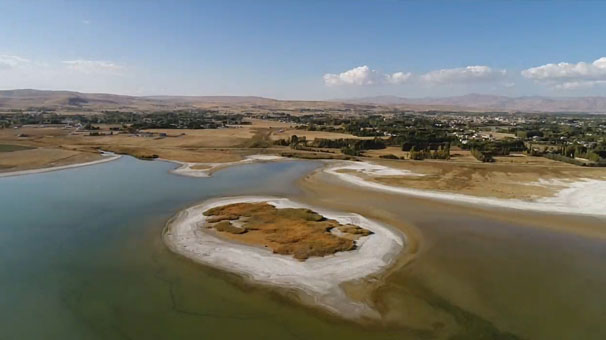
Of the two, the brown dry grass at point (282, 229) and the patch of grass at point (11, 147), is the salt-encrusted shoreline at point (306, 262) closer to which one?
the brown dry grass at point (282, 229)

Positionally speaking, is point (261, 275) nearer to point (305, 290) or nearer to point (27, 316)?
point (305, 290)

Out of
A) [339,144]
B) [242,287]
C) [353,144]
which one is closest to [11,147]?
[339,144]

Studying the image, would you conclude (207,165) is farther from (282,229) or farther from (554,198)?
(554,198)

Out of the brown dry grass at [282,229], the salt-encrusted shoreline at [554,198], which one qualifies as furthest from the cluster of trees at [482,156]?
the brown dry grass at [282,229]

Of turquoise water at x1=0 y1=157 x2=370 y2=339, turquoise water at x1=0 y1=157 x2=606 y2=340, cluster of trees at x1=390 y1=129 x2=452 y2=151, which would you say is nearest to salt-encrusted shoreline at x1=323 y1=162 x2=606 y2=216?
turquoise water at x1=0 y1=157 x2=606 y2=340

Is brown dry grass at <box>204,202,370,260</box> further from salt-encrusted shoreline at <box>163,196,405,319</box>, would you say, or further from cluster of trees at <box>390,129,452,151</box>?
cluster of trees at <box>390,129,452,151</box>

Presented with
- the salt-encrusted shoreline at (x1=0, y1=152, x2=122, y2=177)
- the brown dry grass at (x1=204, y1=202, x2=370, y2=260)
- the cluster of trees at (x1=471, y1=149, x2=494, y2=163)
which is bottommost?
the brown dry grass at (x1=204, y1=202, x2=370, y2=260)

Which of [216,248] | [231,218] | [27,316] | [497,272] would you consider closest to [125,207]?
[231,218]
